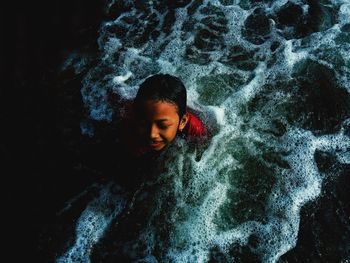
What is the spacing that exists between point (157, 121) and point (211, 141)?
127 cm

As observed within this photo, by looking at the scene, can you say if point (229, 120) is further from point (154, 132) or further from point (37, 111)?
point (37, 111)

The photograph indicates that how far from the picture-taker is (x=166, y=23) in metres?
5.09

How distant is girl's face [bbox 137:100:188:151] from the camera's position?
2.72 metres

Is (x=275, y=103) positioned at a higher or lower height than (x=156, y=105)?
lower

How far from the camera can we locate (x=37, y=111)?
402 centimetres

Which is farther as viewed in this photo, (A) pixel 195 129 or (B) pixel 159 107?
(A) pixel 195 129

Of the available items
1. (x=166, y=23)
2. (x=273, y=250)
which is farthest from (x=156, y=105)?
(x=166, y=23)

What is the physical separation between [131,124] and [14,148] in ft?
5.26

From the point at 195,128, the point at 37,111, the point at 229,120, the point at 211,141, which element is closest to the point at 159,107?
the point at 195,128

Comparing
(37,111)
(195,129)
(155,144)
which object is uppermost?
(155,144)

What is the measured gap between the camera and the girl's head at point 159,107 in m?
2.73

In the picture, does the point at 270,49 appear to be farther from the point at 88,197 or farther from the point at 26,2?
the point at 26,2

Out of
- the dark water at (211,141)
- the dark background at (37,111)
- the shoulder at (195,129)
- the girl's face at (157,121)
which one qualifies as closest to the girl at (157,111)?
the girl's face at (157,121)

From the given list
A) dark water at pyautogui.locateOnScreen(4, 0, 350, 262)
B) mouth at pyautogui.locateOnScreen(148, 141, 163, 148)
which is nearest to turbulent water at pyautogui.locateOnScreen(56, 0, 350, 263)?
dark water at pyautogui.locateOnScreen(4, 0, 350, 262)
